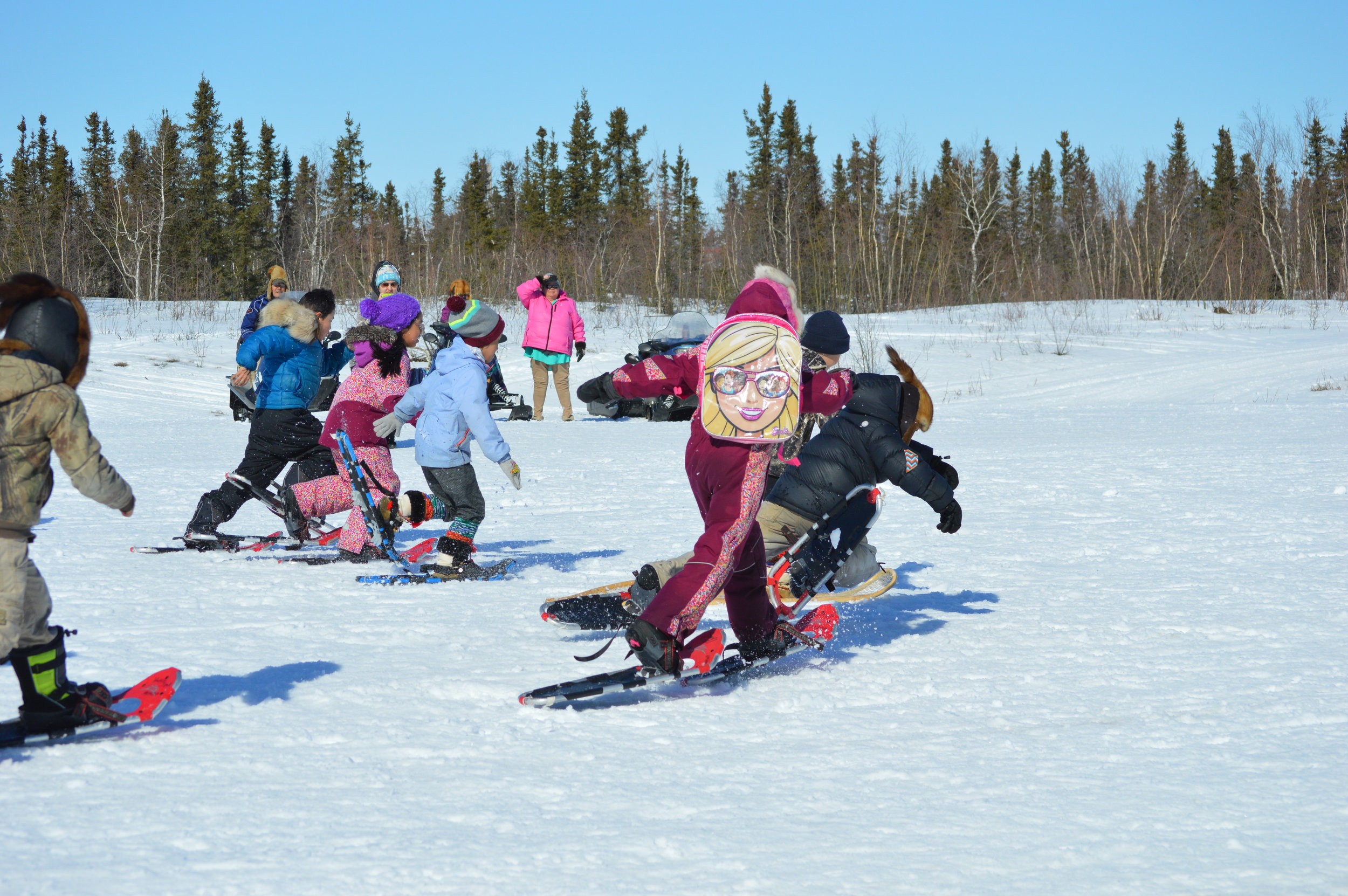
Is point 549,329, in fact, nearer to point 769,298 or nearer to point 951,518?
point 951,518

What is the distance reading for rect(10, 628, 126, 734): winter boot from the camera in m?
3.24

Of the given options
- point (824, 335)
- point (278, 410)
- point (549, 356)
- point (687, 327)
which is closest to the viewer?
point (824, 335)

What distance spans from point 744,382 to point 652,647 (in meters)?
0.95

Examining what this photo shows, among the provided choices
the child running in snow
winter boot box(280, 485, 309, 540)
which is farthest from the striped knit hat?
the child running in snow

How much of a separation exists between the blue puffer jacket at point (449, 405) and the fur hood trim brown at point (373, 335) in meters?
0.46

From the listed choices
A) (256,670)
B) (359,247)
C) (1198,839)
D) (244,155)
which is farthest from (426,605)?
(244,155)

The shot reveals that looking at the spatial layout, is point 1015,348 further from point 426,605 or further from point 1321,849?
point 1321,849

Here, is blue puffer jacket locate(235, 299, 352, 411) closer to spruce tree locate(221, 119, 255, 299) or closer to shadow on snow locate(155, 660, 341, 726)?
shadow on snow locate(155, 660, 341, 726)

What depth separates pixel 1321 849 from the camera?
2.61 m

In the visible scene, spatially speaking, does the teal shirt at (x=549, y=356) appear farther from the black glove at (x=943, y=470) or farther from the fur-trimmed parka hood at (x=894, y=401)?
the black glove at (x=943, y=470)

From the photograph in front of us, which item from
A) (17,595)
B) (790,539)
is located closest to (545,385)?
(790,539)

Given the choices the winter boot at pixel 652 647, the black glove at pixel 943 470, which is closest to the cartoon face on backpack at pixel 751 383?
the winter boot at pixel 652 647

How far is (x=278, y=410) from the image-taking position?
6.90 meters

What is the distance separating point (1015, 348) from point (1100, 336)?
2.20 metres
